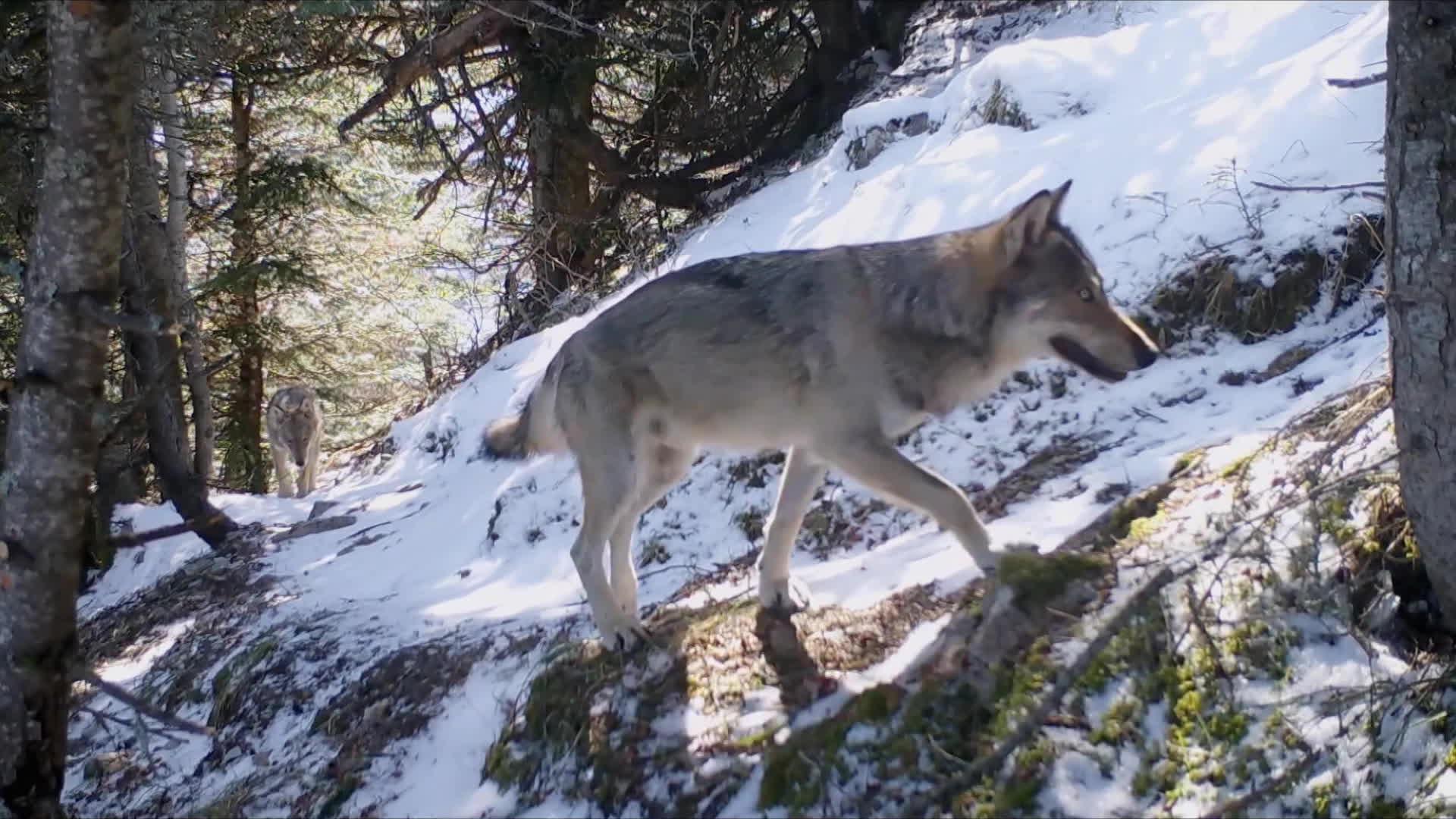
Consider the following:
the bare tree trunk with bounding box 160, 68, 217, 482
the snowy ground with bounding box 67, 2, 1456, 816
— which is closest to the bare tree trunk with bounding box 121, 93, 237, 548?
the snowy ground with bounding box 67, 2, 1456, 816

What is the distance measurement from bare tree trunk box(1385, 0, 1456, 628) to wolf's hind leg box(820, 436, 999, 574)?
164 centimetres

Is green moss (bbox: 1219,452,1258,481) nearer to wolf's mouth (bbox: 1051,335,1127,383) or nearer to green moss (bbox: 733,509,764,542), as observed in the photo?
wolf's mouth (bbox: 1051,335,1127,383)

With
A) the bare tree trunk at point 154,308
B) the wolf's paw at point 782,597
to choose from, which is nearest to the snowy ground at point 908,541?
the wolf's paw at point 782,597

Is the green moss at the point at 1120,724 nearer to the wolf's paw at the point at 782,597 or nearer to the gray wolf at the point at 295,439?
the wolf's paw at the point at 782,597

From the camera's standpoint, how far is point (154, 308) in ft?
35.4

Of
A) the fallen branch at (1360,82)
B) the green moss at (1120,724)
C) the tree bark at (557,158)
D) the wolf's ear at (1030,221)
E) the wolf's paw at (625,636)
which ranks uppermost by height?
the tree bark at (557,158)

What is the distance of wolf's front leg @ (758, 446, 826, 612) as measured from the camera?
5074 mm

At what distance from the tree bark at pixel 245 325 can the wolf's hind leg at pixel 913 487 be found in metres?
9.21

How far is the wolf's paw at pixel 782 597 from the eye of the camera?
5.04m

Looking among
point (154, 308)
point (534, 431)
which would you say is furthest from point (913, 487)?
point (154, 308)

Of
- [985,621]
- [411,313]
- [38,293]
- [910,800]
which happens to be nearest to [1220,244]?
[985,621]

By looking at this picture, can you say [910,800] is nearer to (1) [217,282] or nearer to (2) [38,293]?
(2) [38,293]

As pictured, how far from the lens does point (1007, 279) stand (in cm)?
506

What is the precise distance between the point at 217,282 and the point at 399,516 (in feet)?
13.3
